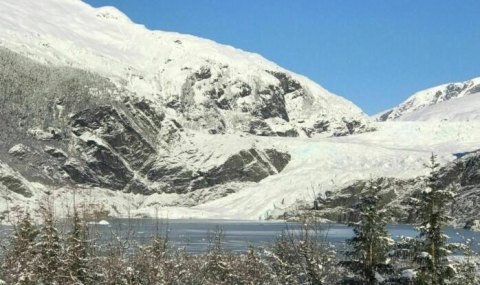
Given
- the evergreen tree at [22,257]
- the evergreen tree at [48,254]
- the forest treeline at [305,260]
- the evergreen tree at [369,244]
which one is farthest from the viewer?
the evergreen tree at [48,254]

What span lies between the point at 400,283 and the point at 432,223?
9.61 ft

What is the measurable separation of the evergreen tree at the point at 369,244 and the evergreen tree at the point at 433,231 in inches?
60.3

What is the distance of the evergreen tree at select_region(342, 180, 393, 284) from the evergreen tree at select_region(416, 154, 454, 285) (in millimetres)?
1533

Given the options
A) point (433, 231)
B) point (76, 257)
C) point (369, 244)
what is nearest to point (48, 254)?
point (76, 257)

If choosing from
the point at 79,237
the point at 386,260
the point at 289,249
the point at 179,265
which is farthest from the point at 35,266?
the point at 289,249

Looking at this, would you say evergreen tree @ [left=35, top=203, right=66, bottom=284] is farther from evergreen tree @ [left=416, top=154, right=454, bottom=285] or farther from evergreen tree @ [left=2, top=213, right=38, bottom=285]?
evergreen tree @ [left=416, top=154, right=454, bottom=285]

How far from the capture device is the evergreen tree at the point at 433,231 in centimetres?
2946

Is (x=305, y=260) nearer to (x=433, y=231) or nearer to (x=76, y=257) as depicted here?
(x=433, y=231)

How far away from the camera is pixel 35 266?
4053cm

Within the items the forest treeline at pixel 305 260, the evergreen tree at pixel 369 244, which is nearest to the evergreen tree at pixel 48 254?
the forest treeline at pixel 305 260

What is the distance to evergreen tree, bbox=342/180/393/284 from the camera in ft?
99.2

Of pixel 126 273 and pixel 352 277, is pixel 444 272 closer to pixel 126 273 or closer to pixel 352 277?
pixel 352 277

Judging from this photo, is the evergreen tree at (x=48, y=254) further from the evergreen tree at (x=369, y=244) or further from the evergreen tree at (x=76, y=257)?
the evergreen tree at (x=369, y=244)

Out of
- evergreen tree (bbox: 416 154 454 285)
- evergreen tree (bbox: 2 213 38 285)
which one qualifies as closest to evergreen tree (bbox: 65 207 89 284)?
evergreen tree (bbox: 2 213 38 285)
